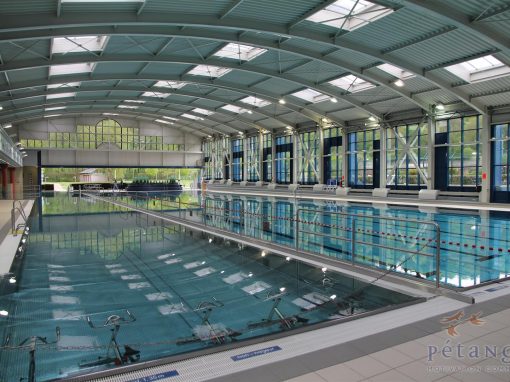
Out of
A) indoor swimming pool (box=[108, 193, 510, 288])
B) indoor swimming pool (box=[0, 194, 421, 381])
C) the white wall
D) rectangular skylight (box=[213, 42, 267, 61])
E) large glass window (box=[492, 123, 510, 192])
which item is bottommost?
indoor swimming pool (box=[0, 194, 421, 381])

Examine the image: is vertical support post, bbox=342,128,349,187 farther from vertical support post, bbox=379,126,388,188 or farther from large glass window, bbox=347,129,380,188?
vertical support post, bbox=379,126,388,188

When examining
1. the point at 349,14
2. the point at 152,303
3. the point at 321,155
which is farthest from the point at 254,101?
the point at 152,303

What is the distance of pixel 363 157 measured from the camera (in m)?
27.2

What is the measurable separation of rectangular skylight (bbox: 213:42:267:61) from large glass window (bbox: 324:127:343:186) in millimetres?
11978

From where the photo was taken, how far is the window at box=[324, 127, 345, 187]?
95.6 feet

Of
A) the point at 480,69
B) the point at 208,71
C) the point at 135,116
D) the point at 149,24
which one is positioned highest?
the point at 135,116

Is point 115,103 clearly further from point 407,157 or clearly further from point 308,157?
point 407,157

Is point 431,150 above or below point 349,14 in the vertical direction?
below

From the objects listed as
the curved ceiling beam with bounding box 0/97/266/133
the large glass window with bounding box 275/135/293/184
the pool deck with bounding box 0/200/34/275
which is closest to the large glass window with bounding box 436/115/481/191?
the large glass window with bounding box 275/135/293/184

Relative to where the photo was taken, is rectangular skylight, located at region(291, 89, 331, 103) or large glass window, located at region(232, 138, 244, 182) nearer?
rectangular skylight, located at region(291, 89, 331, 103)

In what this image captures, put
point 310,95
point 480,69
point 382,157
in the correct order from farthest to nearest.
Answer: point 310,95 → point 382,157 → point 480,69

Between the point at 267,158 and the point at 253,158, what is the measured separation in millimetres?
2199

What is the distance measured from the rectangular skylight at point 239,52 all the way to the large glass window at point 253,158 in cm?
1886

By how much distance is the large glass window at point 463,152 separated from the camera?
2083cm
